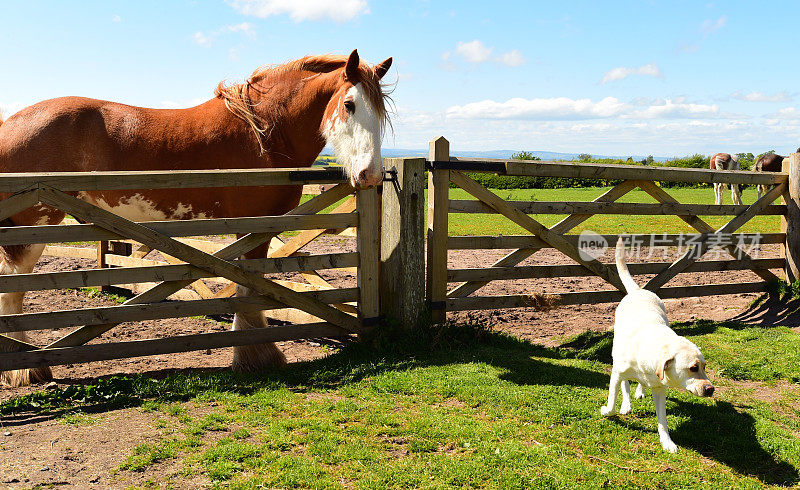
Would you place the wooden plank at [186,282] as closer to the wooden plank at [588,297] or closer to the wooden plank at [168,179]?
the wooden plank at [168,179]

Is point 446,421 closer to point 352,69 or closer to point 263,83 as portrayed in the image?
point 352,69

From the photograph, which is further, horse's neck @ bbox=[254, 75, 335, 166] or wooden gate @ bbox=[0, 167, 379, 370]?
horse's neck @ bbox=[254, 75, 335, 166]

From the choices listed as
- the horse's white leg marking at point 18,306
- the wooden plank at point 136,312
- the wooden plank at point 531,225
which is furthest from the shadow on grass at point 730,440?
the horse's white leg marking at point 18,306

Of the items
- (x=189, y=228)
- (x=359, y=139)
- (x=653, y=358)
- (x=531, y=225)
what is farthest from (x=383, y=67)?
(x=653, y=358)

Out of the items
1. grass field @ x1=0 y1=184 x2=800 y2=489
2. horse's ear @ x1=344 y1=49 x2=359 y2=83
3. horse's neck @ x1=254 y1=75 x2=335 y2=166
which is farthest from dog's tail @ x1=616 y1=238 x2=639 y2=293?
horse's neck @ x1=254 y1=75 x2=335 y2=166

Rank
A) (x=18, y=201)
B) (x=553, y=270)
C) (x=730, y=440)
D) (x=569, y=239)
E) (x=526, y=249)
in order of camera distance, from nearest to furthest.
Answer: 1. (x=730, y=440)
2. (x=18, y=201)
3. (x=526, y=249)
4. (x=553, y=270)
5. (x=569, y=239)

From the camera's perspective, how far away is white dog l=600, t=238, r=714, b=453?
3.81m

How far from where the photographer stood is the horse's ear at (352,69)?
216 inches

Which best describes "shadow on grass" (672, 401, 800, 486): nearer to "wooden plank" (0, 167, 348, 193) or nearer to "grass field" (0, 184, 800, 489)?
"grass field" (0, 184, 800, 489)

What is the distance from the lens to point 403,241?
629 centimetres

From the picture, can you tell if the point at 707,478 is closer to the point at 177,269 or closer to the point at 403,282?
the point at 403,282

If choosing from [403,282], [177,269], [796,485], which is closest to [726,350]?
[796,485]

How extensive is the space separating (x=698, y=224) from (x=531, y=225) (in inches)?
108

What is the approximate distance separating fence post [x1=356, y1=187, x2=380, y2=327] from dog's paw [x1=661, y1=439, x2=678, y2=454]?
3072 millimetres
